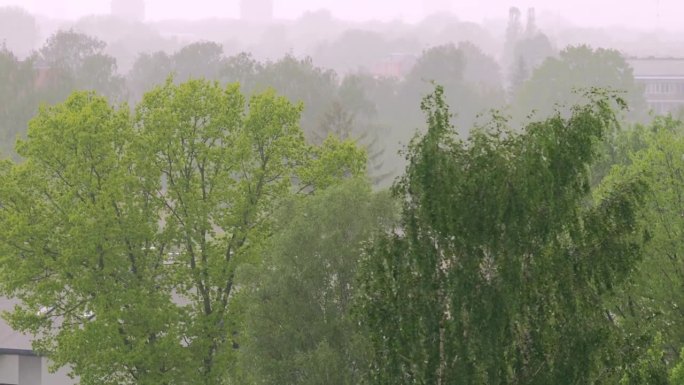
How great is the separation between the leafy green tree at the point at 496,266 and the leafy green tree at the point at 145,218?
12058 mm

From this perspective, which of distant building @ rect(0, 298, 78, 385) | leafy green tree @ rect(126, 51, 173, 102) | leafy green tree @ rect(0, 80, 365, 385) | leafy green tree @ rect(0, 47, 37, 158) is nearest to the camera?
leafy green tree @ rect(0, 80, 365, 385)

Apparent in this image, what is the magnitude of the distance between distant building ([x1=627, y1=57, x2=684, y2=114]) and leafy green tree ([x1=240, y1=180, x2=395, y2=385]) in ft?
489

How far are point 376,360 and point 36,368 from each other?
24.3 meters

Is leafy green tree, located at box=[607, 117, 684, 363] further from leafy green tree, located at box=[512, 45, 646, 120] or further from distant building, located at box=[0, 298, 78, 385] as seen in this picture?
leafy green tree, located at box=[512, 45, 646, 120]

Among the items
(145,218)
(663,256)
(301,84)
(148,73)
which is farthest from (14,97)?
(663,256)

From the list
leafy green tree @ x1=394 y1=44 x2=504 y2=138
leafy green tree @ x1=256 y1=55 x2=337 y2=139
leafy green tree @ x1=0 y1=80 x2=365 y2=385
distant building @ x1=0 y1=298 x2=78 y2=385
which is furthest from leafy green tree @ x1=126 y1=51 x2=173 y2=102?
leafy green tree @ x1=0 y1=80 x2=365 y2=385

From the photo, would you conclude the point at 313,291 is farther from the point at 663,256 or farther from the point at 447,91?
the point at 447,91

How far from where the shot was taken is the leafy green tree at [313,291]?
23266 mm

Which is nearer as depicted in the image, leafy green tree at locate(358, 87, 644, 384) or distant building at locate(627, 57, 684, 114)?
leafy green tree at locate(358, 87, 644, 384)

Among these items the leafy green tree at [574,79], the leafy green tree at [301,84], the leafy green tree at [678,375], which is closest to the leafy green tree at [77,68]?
the leafy green tree at [301,84]

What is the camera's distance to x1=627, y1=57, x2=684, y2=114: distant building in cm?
16588

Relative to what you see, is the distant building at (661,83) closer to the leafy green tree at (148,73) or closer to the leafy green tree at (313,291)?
the leafy green tree at (148,73)

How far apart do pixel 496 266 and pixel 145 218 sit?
52.2 feet

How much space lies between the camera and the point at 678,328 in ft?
81.6
